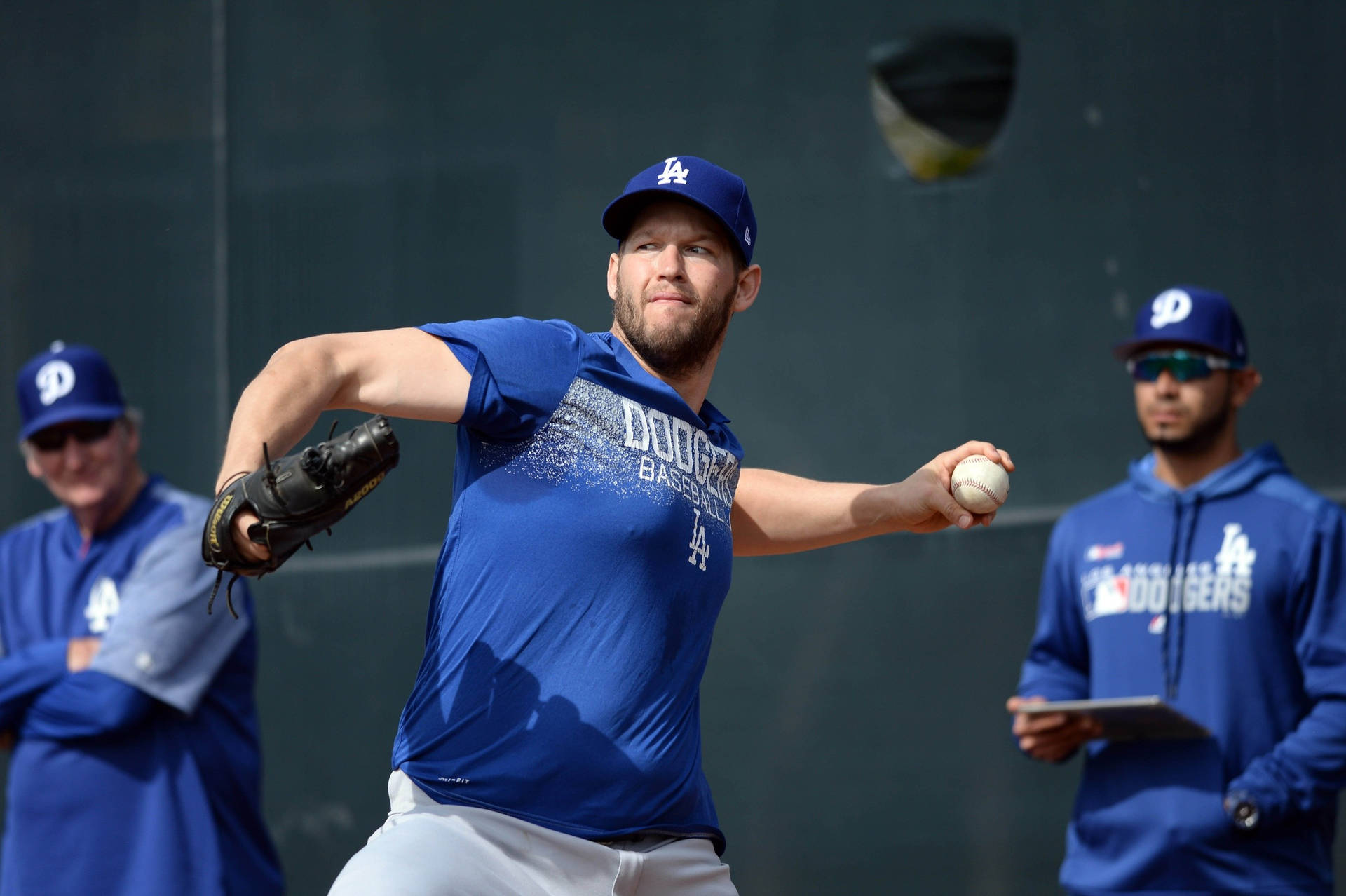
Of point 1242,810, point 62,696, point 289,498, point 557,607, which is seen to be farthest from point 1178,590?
point 62,696

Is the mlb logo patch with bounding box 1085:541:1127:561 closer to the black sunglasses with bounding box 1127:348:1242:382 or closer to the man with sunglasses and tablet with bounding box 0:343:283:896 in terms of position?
the black sunglasses with bounding box 1127:348:1242:382

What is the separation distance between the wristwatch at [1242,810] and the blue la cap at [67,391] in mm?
3382

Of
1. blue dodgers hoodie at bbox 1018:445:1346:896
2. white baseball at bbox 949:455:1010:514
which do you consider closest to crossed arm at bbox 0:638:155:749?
white baseball at bbox 949:455:1010:514

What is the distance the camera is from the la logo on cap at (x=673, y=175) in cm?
298

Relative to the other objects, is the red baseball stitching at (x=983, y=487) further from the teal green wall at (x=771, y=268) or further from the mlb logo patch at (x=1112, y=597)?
the teal green wall at (x=771, y=268)

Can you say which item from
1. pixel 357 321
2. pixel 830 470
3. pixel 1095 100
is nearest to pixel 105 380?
pixel 357 321

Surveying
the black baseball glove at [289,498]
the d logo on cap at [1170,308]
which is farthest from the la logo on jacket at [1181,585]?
the black baseball glove at [289,498]

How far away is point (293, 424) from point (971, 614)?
129 inches

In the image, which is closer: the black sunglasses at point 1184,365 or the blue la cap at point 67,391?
the black sunglasses at point 1184,365

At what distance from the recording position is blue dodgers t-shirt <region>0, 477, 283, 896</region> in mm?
4160

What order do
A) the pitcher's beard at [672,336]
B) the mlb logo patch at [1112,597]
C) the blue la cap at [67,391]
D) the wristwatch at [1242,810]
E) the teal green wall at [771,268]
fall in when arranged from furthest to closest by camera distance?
the teal green wall at [771,268] < the blue la cap at [67,391] < the mlb logo patch at [1112,597] < the wristwatch at [1242,810] < the pitcher's beard at [672,336]

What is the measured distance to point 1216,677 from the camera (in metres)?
4.04

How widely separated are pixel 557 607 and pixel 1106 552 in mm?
2202

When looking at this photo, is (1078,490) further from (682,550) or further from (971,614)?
(682,550)
